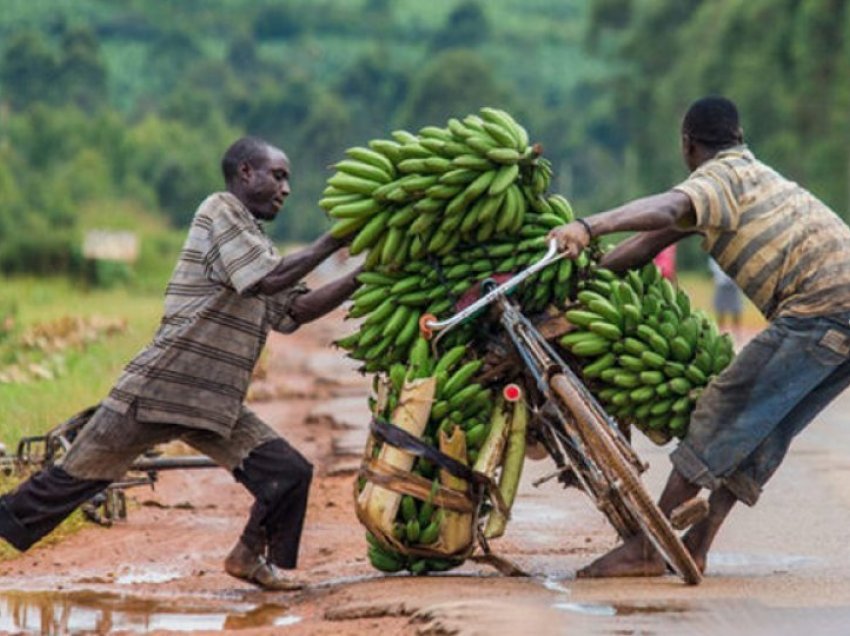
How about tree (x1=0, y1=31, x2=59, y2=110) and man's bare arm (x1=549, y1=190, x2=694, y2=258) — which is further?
tree (x1=0, y1=31, x2=59, y2=110)

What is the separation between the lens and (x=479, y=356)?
28.5 ft

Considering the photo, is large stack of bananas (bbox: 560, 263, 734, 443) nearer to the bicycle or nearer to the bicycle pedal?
the bicycle

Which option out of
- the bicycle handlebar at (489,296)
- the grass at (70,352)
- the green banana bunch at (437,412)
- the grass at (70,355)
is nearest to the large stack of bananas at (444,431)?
the green banana bunch at (437,412)

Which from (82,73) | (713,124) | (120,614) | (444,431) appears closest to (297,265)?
(444,431)

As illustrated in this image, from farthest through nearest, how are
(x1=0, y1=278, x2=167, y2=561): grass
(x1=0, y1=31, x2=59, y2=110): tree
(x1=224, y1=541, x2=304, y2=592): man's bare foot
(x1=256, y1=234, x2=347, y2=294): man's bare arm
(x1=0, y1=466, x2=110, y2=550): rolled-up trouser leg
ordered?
(x1=0, y1=31, x2=59, y2=110): tree < (x1=0, y1=278, x2=167, y2=561): grass < (x1=224, y1=541, x2=304, y2=592): man's bare foot < (x1=0, y1=466, x2=110, y2=550): rolled-up trouser leg < (x1=256, y1=234, x2=347, y2=294): man's bare arm

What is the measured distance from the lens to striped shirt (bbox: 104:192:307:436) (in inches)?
338

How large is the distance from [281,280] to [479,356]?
0.82 meters

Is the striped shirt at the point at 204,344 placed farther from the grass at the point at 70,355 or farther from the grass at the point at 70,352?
the grass at the point at 70,352

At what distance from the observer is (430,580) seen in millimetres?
8508

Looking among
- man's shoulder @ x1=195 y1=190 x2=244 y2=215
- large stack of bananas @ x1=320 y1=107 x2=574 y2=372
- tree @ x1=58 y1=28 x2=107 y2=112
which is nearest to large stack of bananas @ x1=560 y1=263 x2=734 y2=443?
large stack of bananas @ x1=320 y1=107 x2=574 y2=372

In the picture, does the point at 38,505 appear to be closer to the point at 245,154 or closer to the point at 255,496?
the point at 255,496

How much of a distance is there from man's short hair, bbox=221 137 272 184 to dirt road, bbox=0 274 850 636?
5.45 ft

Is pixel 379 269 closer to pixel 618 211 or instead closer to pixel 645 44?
pixel 618 211

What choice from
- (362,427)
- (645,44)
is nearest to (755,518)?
(362,427)
